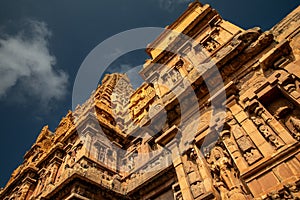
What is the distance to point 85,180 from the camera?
10773mm

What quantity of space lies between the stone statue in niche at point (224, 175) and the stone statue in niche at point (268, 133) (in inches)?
56.1

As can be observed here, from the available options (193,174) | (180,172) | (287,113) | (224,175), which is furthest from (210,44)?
(224,175)

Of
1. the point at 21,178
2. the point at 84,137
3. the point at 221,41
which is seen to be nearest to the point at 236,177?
the point at 221,41

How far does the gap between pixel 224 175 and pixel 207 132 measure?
1.84 meters

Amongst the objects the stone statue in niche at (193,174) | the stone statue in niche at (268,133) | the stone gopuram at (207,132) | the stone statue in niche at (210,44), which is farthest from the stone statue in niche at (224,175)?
the stone statue in niche at (210,44)

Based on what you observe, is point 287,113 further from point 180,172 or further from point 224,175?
point 180,172

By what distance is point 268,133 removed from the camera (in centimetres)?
660

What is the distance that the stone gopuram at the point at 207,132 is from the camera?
6422mm

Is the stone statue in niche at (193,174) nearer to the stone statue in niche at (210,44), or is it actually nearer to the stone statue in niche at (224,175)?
the stone statue in niche at (224,175)

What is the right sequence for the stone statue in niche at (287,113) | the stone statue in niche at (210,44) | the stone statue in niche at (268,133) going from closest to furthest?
the stone statue in niche at (268,133) < the stone statue in niche at (287,113) < the stone statue in niche at (210,44)

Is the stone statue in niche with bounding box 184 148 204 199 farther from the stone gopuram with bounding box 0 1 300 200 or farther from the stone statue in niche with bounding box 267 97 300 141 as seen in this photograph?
the stone statue in niche with bounding box 267 97 300 141

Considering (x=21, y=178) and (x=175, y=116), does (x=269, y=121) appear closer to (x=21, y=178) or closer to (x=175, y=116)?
(x=175, y=116)

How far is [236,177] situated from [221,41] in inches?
324

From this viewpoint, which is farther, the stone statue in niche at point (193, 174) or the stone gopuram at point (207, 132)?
the stone statue in niche at point (193, 174)
